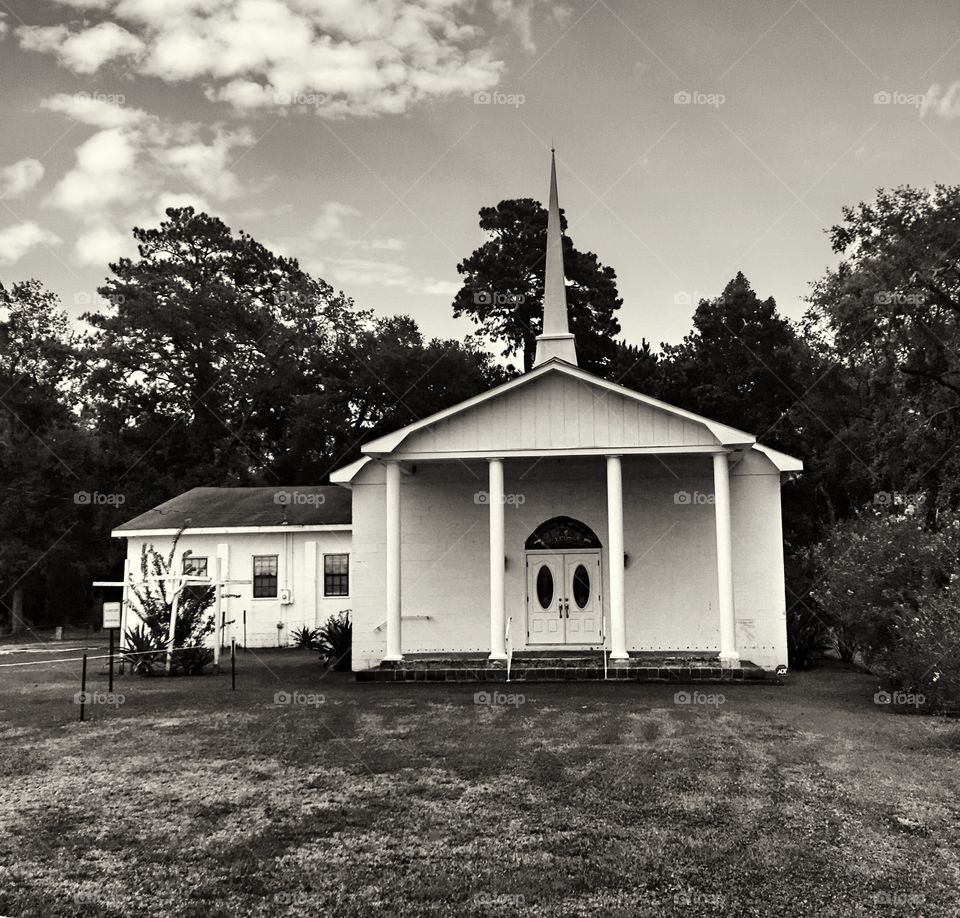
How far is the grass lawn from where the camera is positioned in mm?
5953

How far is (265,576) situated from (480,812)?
20.1 metres

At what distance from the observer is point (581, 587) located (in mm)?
20266

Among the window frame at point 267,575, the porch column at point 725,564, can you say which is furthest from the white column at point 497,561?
the window frame at point 267,575

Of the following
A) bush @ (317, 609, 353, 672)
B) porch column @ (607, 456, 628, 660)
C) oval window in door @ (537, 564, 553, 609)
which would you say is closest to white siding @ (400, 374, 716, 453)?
porch column @ (607, 456, 628, 660)

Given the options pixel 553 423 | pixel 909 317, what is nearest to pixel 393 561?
pixel 553 423

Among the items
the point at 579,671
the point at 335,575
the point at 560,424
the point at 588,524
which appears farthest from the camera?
the point at 335,575

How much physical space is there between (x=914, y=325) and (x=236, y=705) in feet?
67.6

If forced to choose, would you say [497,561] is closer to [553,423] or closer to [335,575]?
[553,423]

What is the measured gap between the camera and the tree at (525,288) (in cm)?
4556

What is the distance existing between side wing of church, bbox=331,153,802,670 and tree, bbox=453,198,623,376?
24011mm

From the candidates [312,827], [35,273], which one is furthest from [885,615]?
[35,273]

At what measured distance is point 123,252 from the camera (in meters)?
48.7

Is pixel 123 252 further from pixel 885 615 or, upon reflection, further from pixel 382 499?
pixel 885 615

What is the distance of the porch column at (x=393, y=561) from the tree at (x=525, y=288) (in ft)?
90.6
